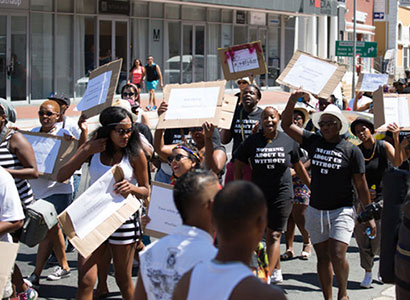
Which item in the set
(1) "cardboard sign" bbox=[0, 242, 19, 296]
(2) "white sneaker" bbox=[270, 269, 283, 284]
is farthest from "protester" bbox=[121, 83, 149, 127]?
(1) "cardboard sign" bbox=[0, 242, 19, 296]

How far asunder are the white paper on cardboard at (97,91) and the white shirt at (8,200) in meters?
2.31

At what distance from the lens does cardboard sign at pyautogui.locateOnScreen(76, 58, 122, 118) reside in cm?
684

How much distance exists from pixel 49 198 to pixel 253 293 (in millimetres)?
4767

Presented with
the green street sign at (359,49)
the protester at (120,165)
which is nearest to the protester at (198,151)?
the protester at (120,165)

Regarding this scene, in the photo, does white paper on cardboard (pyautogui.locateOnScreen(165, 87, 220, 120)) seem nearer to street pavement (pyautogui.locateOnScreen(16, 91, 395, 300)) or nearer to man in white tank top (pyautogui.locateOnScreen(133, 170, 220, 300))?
street pavement (pyautogui.locateOnScreen(16, 91, 395, 300))

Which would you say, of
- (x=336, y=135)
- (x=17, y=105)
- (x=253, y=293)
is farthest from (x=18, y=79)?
→ (x=253, y=293)

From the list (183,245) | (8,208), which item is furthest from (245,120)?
(183,245)

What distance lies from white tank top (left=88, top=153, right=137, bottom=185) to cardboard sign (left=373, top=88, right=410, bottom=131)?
3136 millimetres

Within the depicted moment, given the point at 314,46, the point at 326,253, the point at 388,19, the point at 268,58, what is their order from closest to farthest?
the point at 326,253, the point at 268,58, the point at 314,46, the point at 388,19

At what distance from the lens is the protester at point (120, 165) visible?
211 inches

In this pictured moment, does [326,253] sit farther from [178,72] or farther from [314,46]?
[314,46]

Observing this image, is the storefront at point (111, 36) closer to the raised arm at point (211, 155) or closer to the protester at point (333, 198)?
the raised arm at point (211, 155)

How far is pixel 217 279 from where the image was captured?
259 cm

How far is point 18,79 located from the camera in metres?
21.6
